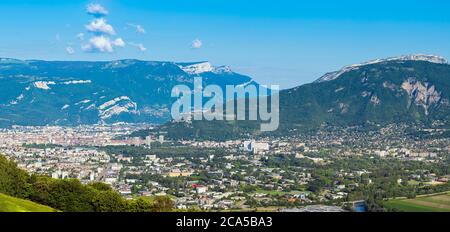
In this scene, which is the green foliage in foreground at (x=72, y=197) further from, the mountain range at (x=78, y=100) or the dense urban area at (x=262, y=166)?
the mountain range at (x=78, y=100)

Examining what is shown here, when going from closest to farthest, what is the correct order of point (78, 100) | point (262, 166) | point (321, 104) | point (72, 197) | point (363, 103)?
point (72, 197) → point (262, 166) → point (363, 103) → point (321, 104) → point (78, 100)

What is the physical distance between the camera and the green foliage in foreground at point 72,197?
18812 mm

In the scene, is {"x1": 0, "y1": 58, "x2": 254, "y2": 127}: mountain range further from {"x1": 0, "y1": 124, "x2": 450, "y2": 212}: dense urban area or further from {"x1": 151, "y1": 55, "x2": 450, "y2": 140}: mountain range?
{"x1": 0, "y1": 124, "x2": 450, "y2": 212}: dense urban area

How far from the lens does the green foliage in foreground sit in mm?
18812

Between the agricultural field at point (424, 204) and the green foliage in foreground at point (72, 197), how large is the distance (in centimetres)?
1942

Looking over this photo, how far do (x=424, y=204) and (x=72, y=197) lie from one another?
992 inches

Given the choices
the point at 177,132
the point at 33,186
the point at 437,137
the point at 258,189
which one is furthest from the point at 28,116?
the point at 33,186

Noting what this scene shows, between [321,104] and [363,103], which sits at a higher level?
[363,103]

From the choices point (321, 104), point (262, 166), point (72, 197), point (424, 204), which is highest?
point (321, 104)

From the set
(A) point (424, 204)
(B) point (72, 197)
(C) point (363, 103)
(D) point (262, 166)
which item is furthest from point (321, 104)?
(B) point (72, 197)

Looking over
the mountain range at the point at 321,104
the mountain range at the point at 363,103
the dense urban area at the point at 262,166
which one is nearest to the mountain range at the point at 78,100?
the mountain range at the point at 321,104

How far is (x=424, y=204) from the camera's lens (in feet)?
125

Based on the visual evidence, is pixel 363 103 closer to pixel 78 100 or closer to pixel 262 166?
pixel 262 166
